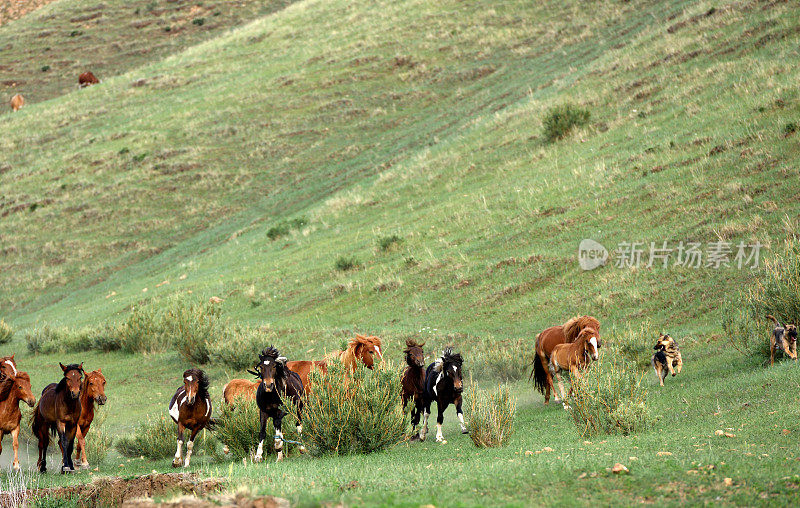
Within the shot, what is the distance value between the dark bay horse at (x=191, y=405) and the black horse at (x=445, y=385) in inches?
142

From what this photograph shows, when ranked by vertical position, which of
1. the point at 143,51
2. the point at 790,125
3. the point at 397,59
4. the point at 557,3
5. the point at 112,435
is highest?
the point at 143,51

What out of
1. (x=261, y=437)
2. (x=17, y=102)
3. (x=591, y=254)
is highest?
(x=17, y=102)

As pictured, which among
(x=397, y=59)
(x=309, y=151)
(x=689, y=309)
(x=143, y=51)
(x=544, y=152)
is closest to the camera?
(x=689, y=309)

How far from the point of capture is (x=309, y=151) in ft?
161

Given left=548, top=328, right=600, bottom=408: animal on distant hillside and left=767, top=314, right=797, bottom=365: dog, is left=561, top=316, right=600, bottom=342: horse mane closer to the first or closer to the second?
left=548, top=328, right=600, bottom=408: animal on distant hillside

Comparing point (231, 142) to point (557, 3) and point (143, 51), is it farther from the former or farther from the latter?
point (143, 51)

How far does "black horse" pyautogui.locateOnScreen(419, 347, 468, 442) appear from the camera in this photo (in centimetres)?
1247

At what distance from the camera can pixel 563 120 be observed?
34.8m

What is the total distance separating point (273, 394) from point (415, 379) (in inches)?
109

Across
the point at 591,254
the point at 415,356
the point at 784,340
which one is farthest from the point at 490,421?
the point at 591,254

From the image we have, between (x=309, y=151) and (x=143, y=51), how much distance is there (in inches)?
1630

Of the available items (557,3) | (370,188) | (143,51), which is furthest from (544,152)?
(143,51)

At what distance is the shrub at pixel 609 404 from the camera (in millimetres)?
10805

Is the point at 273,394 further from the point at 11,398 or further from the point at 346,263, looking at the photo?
the point at 346,263
